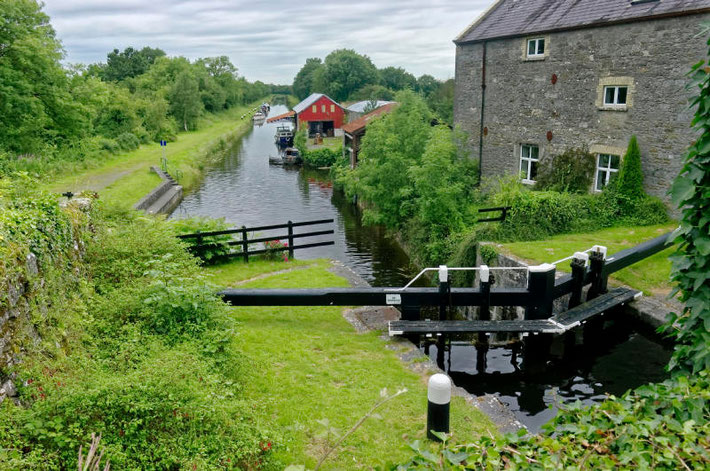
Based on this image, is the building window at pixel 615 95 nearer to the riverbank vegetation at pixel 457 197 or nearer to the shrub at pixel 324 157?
the riverbank vegetation at pixel 457 197

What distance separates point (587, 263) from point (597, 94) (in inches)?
360

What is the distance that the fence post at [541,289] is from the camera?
9.20m

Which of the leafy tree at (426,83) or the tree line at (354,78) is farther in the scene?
the tree line at (354,78)

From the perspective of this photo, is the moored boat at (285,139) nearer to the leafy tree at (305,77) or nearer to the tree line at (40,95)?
the tree line at (40,95)

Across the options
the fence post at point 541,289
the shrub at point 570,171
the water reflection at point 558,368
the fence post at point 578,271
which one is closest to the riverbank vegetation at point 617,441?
the water reflection at point 558,368

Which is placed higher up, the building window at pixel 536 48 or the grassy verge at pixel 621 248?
the building window at pixel 536 48

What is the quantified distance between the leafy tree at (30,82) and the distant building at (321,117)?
35276mm

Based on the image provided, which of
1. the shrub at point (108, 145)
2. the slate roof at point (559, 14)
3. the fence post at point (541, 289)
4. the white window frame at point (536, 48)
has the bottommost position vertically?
the fence post at point (541, 289)

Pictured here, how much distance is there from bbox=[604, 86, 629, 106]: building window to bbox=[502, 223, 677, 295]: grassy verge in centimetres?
424

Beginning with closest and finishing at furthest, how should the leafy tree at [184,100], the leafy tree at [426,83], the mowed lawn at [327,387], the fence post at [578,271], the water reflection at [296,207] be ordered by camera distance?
the mowed lawn at [327,387] < the fence post at [578,271] < the water reflection at [296,207] < the leafy tree at [184,100] < the leafy tree at [426,83]

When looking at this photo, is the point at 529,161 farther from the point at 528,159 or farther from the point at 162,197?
the point at 162,197

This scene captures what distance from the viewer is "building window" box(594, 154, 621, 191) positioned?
16.7 metres

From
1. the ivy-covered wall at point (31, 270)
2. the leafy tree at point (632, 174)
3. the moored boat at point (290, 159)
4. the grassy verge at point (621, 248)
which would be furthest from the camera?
the moored boat at point (290, 159)

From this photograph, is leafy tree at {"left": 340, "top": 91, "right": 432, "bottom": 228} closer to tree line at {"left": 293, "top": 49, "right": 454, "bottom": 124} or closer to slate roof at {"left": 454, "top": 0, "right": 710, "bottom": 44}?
slate roof at {"left": 454, "top": 0, "right": 710, "bottom": 44}
